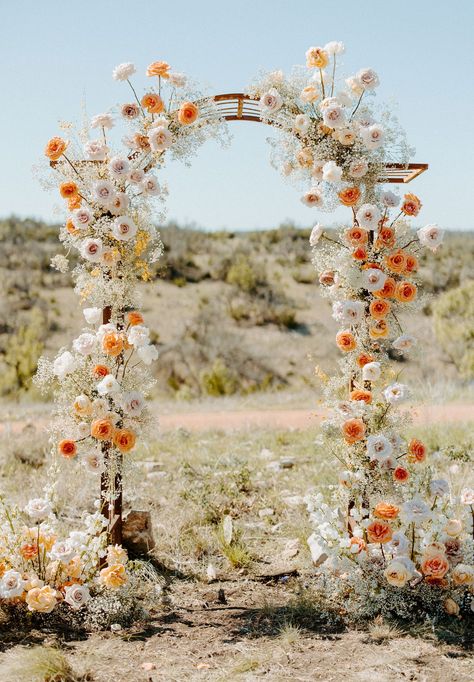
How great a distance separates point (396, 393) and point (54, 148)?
8.24 ft

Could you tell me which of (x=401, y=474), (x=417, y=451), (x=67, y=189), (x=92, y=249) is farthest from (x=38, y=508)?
(x=417, y=451)

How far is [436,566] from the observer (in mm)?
4008

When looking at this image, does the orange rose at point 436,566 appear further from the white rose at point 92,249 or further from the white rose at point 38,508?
the white rose at point 92,249

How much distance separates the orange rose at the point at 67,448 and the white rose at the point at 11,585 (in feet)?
2.30

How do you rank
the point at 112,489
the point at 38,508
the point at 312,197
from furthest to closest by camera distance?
the point at 312,197, the point at 112,489, the point at 38,508

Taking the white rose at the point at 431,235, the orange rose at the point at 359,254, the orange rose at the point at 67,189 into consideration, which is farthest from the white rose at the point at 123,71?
the white rose at the point at 431,235

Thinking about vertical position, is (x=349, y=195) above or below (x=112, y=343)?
above

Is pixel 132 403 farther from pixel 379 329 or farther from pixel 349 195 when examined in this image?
pixel 349 195

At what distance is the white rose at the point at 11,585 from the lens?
153 inches

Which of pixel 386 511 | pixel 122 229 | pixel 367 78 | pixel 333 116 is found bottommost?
pixel 386 511

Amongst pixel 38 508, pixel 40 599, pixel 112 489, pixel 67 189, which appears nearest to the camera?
pixel 40 599

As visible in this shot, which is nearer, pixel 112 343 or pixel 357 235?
pixel 112 343

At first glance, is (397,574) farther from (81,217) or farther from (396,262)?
A: (81,217)

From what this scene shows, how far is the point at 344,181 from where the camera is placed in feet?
14.8
